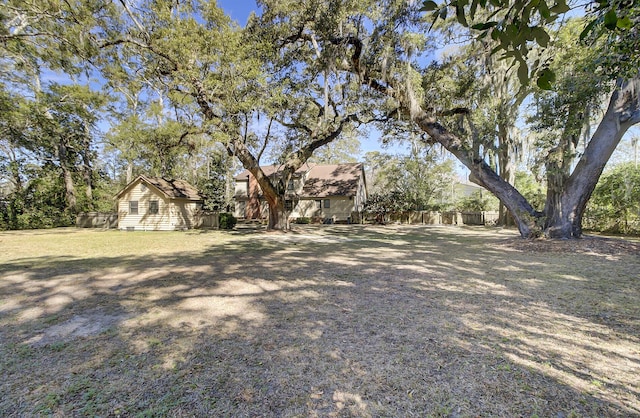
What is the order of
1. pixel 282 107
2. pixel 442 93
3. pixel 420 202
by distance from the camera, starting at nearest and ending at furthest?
pixel 442 93
pixel 282 107
pixel 420 202

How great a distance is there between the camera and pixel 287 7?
35.5 ft

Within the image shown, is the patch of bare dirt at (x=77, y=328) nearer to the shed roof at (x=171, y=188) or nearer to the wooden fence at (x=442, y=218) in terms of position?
the shed roof at (x=171, y=188)

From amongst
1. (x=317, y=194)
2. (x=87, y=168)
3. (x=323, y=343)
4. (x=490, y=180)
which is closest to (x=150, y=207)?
(x=87, y=168)

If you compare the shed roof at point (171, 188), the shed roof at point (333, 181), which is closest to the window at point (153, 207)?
the shed roof at point (171, 188)

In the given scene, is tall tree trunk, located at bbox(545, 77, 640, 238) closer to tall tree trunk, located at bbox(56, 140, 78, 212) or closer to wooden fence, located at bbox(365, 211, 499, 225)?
wooden fence, located at bbox(365, 211, 499, 225)

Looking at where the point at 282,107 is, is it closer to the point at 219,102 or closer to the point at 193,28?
the point at 219,102

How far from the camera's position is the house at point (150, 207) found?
19047 mm

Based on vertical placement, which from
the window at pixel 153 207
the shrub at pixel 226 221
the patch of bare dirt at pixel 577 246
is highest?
the window at pixel 153 207

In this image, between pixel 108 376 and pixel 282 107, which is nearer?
pixel 108 376

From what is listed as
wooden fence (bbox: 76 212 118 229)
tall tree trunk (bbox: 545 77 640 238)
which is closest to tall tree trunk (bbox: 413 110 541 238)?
tall tree trunk (bbox: 545 77 640 238)

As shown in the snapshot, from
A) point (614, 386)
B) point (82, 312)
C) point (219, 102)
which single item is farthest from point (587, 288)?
point (219, 102)

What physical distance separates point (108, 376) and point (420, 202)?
24.9 metres

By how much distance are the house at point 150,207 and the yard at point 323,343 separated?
43.5 feet

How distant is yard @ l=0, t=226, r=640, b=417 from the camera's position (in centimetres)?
215
